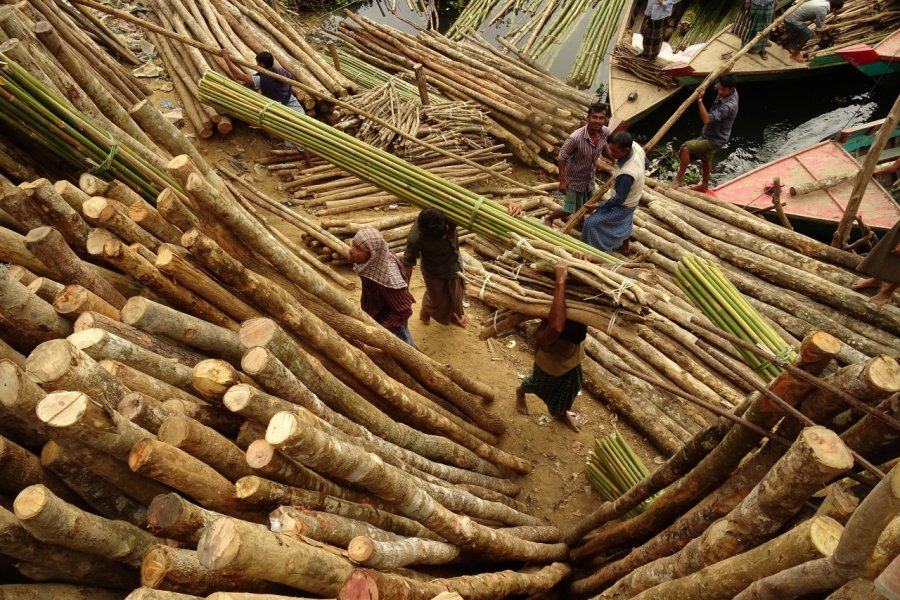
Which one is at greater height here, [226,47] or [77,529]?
[226,47]

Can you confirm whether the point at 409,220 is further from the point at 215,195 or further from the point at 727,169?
the point at 727,169

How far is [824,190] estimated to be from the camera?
7711mm

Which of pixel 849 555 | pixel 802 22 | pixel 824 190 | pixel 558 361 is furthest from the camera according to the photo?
pixel 802 22

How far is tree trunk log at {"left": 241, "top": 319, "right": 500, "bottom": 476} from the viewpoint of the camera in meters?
2.54

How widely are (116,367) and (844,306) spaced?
5.70m

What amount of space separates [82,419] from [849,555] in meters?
2.21

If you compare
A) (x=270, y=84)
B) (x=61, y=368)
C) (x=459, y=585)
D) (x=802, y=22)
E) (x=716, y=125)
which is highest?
(x=802, y=22)

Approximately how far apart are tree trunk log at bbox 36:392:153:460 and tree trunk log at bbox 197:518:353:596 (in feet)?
1.51

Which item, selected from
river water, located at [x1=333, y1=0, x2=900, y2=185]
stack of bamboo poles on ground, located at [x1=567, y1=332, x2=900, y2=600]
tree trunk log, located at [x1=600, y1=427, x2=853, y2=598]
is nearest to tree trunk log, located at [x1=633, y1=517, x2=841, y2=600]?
stack of bamboo poles on ground, located at [x1=567, y1=332, x2=900, y2=600]

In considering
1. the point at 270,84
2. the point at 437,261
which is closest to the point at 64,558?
the point at 437,261

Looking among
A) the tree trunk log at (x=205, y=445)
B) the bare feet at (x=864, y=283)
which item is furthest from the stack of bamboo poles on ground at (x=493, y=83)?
the tree trunk log at (x=205, y=445)

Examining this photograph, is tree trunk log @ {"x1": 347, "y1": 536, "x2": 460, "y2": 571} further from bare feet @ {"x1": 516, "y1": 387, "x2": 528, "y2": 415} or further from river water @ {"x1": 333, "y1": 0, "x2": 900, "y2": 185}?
river water @ {"x1": 333, "y1": 0, "x2": 900, "y2": 185}

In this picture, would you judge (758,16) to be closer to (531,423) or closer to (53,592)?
(531,423)

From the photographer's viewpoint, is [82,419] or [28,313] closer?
[82,419]
